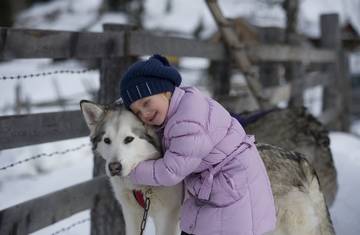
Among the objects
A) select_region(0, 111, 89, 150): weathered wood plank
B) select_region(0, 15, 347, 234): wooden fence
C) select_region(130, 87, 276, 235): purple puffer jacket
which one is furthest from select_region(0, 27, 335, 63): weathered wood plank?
select_region(130, 87, 276, 235): purple puffer jacket

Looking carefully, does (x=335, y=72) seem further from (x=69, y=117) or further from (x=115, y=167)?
(x=115, y=167)

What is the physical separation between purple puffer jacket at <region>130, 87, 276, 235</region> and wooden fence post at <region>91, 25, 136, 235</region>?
1.40 metres

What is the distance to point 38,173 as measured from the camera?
26.2 ft

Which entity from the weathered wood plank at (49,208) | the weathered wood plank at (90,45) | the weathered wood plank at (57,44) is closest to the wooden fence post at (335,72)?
the weathered wood plank at (90,45)

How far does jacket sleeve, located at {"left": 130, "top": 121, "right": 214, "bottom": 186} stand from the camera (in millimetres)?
2760

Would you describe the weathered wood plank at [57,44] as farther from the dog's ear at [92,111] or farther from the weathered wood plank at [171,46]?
the dog's ear at [92,111]

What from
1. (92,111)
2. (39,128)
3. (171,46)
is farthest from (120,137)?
(171,46)

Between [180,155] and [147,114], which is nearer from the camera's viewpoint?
[180,155]

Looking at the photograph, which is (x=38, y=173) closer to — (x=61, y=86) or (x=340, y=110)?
(x=340, y=110)

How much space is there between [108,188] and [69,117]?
0.77 metres

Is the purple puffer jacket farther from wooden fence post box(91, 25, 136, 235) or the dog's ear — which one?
wooden fence post box(91, 25, 136, 235)

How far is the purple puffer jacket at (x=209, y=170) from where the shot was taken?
2789 mm

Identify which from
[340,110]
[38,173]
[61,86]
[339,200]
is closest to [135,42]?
[339,200]

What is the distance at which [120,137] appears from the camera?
298 cm
